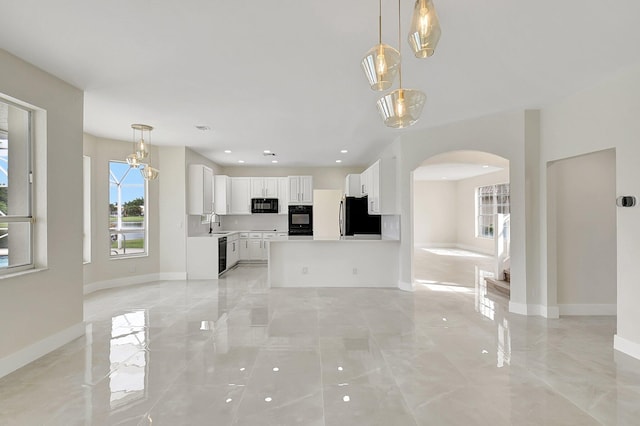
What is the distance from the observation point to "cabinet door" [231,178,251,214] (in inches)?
354

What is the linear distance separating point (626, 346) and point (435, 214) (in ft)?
34.5

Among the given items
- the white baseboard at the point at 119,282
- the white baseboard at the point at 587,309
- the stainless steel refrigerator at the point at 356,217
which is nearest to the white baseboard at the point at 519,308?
the white baseboard at the point at 587,309

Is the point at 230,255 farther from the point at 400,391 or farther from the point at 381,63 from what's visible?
the point at 381,63

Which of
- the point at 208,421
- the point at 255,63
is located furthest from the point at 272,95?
the point at 208,421

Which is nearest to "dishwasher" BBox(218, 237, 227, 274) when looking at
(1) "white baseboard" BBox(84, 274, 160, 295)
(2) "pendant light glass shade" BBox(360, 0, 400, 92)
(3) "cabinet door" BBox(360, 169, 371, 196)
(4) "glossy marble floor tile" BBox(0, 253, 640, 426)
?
(1) "white baseboard" BBox(84, 274, 160, 295)

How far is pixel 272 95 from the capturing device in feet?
12.4

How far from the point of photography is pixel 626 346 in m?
3.16

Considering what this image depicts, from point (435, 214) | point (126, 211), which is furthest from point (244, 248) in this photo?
point (435, 214)

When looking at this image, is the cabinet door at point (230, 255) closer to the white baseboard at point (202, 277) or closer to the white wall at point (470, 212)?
the white baseboard at point (202, 277)

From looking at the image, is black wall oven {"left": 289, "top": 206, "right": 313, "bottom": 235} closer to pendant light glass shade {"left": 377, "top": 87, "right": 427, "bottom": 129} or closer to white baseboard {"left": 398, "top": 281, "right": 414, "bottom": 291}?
white baseboard {"left": 398, "top": 281, "right": 414, "bottom": 291}

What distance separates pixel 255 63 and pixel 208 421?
9.23ft

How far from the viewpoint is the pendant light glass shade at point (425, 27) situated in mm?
1318

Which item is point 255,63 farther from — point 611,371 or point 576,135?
point 611,371

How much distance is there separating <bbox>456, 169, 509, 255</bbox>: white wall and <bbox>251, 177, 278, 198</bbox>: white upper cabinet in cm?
→ 714
